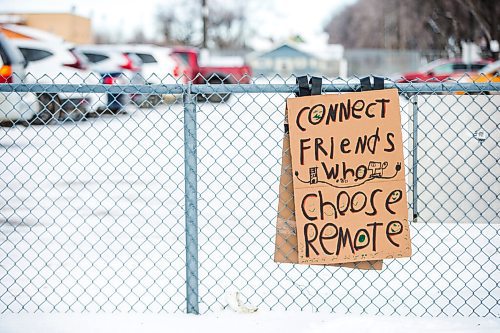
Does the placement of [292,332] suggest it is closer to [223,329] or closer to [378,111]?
[223,329]

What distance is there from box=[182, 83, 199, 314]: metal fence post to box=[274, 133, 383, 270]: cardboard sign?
0.43 metres

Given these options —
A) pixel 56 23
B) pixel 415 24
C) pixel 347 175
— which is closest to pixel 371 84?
pixel 347 175

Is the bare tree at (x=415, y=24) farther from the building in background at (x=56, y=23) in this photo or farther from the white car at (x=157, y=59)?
the building in background at (x=56, y=23)

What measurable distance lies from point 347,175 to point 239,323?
93cm

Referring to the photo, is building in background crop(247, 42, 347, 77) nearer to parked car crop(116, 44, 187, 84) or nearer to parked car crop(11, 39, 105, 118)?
parked car crop(116, 44, 187, 84)

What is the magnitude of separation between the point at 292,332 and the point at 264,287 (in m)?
0.72

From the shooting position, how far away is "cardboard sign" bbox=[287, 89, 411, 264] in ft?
10.2

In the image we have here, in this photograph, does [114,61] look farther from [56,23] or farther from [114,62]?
[56,23]

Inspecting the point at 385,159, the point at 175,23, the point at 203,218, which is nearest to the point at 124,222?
the point at 203,218

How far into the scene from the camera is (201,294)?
3695 millimetres

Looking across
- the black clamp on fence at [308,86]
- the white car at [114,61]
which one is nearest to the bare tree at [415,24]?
the white car at [114,61]

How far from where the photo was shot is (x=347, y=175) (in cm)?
312

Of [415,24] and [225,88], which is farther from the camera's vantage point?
[415,24]

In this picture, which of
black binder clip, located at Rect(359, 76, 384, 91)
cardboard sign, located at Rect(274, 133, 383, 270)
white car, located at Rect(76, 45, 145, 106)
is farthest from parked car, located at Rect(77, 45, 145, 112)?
black binder clip, located at Rect(359, 76, 384, 91)
